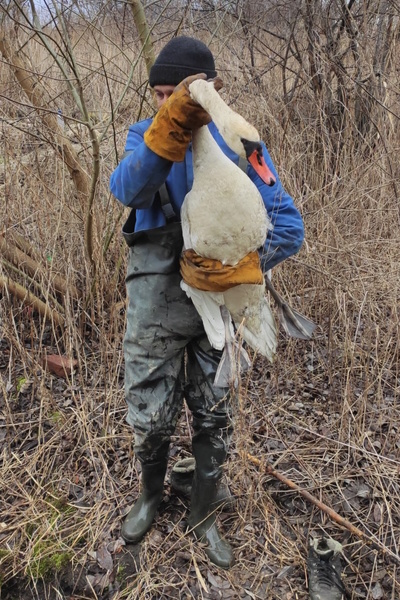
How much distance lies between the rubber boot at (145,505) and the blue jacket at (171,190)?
995 millimetres

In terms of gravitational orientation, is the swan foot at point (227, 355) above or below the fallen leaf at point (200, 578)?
A: above

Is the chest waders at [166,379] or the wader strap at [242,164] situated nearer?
the wader strap at [242,164]

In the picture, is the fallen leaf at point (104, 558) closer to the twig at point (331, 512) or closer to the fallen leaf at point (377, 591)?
the twig at point (331, 512)

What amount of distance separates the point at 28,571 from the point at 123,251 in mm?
1863

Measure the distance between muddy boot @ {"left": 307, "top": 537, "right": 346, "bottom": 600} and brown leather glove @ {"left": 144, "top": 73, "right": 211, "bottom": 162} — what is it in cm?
160

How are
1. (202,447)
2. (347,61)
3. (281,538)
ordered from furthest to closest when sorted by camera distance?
1. (347,61)
2. (281,538)
3. (202,447)

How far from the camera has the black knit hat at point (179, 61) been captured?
1492 millimetres

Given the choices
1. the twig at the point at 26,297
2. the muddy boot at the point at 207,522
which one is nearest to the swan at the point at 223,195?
the muddy boot at the point at 207,522

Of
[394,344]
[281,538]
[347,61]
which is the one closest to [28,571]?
[281,538]

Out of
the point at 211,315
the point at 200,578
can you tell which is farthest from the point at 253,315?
the point at 200,578

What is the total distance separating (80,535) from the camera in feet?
6.82

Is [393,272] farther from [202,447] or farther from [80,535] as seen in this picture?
[80,535]

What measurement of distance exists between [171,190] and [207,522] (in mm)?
1411

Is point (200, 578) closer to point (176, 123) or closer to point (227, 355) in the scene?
point (227, 355)
